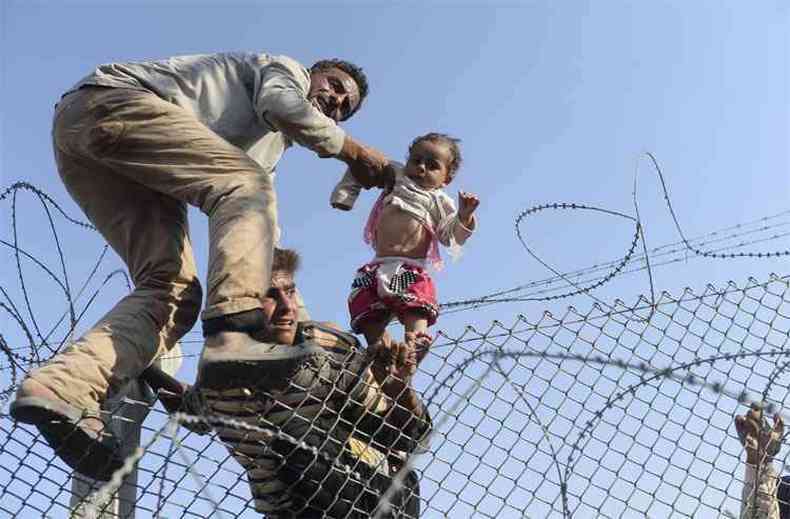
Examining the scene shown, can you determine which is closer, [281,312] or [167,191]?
[167,191]

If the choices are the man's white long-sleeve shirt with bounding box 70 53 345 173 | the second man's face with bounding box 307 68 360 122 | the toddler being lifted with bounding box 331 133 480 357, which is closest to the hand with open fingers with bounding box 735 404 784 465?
the toddler being lifted with bounding box 331 133 480 357

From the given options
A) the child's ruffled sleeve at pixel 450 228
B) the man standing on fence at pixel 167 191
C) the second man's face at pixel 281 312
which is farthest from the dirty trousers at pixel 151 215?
the child's ruffled sleeve at pixel 450 228

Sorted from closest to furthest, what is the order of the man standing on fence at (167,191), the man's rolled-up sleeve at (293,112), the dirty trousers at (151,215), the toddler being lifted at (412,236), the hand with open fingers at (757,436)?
the man standing on fence at (167,191), the dirty trousers at (151,215), the hand with open fingers at (757,436), the man's rolled-up sleeve at (293,112), the toddler being lifted at (412,236)

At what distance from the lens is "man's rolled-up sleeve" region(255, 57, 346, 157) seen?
12.4 ft

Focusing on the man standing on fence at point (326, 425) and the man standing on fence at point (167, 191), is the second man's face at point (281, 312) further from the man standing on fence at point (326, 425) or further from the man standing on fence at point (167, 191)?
the man standing on fence at point (167, 191)

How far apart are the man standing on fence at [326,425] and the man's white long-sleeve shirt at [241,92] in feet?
2.30

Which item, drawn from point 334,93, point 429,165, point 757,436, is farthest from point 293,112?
point 757,436

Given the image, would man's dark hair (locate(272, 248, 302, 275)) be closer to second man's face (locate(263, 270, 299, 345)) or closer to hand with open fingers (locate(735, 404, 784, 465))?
second man's face (locate(263, 270, 299, 345))

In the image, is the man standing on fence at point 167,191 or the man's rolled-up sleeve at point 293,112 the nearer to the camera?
the man standing on fence at point 167,191

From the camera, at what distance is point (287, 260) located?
466 cm

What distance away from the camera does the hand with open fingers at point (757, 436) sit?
354cm

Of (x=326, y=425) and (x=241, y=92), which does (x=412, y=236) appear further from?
(x=326, y=425)

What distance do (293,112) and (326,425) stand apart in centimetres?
112

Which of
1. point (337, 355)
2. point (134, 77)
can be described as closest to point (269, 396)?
point (337, 355)
